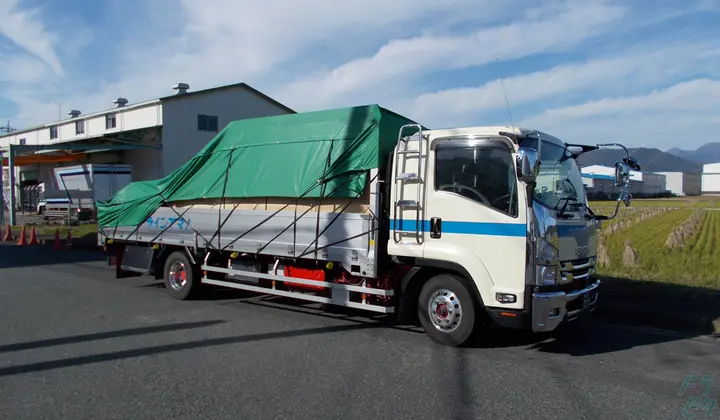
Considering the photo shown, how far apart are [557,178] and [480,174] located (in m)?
1.02

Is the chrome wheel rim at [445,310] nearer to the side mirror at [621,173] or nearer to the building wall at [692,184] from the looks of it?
the side mirror at [621,173]

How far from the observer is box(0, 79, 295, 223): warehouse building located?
98.8 feet

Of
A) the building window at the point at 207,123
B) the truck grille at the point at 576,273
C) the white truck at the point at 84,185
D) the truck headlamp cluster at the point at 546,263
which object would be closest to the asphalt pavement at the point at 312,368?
the truck grille at the point at 576,273

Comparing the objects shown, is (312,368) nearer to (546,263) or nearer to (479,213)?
(479,213)

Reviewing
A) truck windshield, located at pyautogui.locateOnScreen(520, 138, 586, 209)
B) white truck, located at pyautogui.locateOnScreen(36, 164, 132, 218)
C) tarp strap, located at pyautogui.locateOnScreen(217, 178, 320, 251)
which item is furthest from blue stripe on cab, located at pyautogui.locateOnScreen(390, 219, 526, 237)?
white truck, located at pyautogui.locateOnScreen(36, 164, 132, 218)

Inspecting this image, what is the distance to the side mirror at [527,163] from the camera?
221 inches

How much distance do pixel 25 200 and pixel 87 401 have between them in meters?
46.6

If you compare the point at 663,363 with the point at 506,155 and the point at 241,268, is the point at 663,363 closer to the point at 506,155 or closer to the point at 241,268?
the point at 506,155

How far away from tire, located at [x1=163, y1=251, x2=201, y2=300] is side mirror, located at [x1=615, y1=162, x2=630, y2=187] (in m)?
6.85

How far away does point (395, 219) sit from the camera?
7.10 meters

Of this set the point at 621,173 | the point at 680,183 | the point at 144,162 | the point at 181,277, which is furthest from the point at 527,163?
the point at 680,183

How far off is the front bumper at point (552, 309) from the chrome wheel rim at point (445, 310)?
36.7 inches

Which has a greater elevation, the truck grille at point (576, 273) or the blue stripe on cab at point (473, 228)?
the blue stripe on cab at point (473, 228)

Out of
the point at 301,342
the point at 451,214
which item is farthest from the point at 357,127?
the point at 301,342
